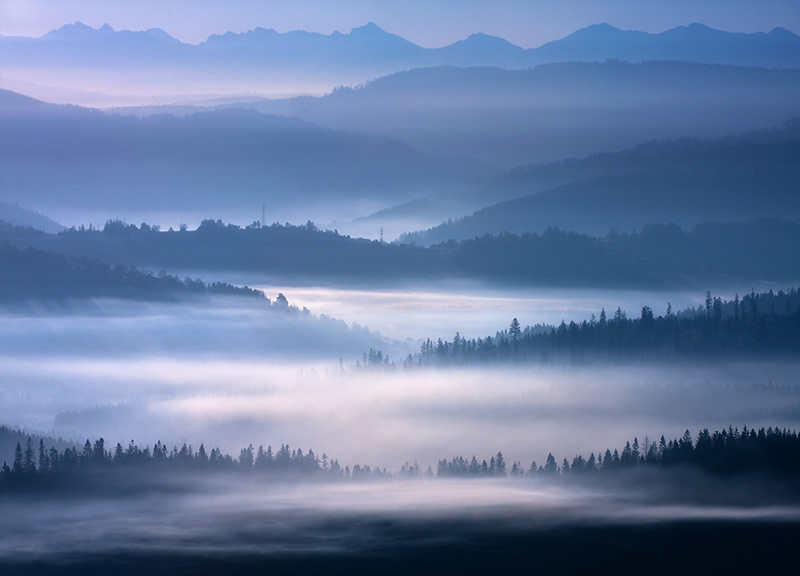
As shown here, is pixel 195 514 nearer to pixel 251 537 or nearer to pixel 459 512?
pixel 251 537

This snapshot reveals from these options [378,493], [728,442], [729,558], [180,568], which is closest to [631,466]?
[728,442]

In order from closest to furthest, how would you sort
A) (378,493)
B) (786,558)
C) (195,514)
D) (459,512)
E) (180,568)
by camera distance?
(786,558), (180,568), (459,512), (195,514), (378,493)

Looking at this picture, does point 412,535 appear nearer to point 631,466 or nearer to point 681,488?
point 681,488

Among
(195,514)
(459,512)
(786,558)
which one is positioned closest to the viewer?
(786,558)

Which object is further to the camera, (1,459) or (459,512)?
(1,459)

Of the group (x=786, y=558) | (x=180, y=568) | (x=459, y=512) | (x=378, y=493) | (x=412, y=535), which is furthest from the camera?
(x=378, y=493)

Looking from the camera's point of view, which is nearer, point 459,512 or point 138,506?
point 459,512

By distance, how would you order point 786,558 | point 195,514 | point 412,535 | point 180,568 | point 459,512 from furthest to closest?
point 195,514 → point 459,512 → point 412,535 → point 180,568 → point 786,558

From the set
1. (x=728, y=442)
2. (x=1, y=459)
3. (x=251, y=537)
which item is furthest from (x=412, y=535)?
(x=1, y=459)

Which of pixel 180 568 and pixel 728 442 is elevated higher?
pixel 728 442
